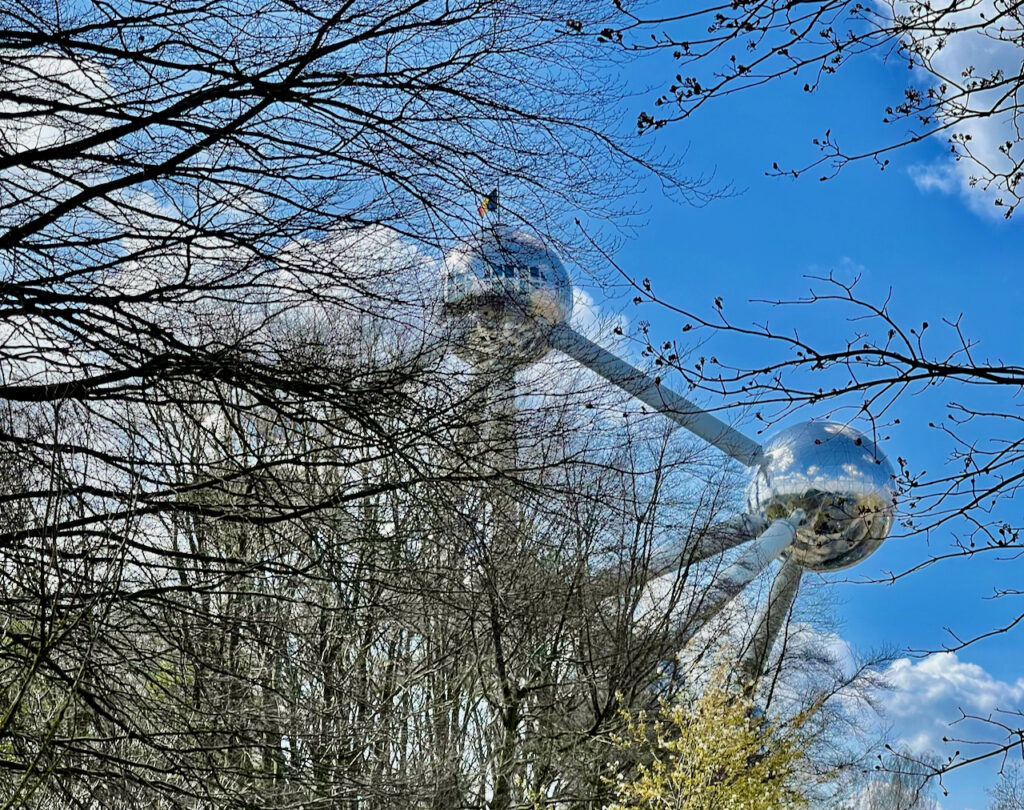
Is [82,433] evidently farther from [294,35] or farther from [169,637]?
[294,35]

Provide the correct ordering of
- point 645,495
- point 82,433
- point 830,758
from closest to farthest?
point 82,433 < point 645,495 < point 830,758

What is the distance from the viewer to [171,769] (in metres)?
4.78

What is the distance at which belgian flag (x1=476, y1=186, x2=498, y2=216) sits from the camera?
496cm

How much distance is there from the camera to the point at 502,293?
535 centimetres

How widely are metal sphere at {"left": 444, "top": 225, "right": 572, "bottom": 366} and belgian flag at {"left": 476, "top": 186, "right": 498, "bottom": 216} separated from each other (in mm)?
87

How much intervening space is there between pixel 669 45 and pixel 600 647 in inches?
266

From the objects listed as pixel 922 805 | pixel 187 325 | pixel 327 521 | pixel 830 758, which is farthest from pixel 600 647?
pixel 922 805

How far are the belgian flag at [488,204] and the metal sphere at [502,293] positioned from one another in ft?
0.28

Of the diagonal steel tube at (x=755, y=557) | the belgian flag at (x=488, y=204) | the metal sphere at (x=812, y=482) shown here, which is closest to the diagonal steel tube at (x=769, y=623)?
the diagonal steel tube at (x=755, y=557)

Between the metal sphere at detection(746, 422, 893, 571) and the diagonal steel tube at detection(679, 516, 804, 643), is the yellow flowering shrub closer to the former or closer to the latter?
the diagonal steel tube at detection(679, 516, 804, 643)

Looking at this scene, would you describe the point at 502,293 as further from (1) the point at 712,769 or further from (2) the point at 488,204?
(1) the point at 712,769

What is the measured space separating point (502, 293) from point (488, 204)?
52 cm

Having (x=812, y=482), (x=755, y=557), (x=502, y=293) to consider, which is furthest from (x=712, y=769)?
(x=812, y=482)

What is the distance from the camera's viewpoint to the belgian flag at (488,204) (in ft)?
16.3
